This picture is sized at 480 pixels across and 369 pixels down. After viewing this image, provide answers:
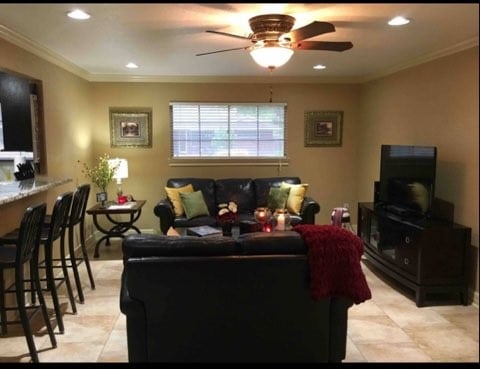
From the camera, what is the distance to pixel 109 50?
413 centimetres

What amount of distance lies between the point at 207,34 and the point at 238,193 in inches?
110

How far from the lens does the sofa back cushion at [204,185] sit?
5.75 metres

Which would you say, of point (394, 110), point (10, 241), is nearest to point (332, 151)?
point (394, 110)

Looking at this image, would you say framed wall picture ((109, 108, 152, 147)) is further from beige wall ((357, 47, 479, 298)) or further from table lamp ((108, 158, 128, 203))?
beige wall ((357, 47, 479, 298))

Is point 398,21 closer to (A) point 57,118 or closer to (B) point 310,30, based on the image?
(B) point 310,30

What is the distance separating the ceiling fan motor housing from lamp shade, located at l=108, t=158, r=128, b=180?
311 centimetres

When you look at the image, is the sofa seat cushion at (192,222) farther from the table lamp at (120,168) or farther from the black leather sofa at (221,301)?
the black leather sofa at (221,301)

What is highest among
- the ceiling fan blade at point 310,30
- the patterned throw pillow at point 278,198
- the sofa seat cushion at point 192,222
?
the ceiling fan blade at point 310,30

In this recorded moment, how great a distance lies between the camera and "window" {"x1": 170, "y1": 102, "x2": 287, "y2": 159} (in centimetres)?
621

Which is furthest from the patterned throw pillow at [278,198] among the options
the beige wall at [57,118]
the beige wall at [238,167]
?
the beige wall at [57,118]

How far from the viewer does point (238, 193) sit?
5.86 metres

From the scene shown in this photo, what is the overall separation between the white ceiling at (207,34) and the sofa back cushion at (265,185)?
155cm

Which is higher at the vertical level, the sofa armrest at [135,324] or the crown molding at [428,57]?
the crown molding at [428,57]

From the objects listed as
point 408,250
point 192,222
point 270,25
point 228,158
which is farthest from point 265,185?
point 270,25
